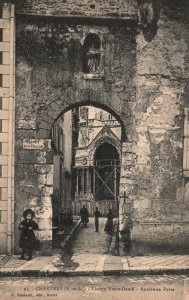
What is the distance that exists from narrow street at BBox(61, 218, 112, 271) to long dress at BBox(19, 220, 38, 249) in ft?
2.67

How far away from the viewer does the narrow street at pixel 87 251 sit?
33.3 feet

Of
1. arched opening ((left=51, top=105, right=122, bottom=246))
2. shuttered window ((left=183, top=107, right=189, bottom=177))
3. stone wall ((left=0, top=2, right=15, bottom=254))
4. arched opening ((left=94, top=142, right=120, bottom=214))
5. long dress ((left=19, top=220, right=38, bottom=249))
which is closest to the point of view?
long dress ((left=19, top=220, right=38, bottom=249))

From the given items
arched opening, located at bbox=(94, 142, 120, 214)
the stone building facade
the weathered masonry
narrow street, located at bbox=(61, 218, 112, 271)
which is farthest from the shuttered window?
arched opening, located at bbox=(94, 142, 120, 214)

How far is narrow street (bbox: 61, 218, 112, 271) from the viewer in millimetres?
10165

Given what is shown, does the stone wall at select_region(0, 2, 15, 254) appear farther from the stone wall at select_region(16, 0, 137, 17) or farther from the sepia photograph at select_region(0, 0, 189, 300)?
the stone wall at select_region(16, 0, 137, 17)

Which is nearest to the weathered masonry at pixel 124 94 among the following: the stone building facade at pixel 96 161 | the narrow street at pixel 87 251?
the narrow street at pixel 87 251

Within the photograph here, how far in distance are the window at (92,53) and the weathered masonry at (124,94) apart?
0.11 metres

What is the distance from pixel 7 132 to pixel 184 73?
425 cm

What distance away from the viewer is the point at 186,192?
11.3m

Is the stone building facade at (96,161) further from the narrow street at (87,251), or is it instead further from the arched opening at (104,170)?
the narrow street at (87,251)

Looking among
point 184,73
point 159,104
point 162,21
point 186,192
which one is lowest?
point 186,192

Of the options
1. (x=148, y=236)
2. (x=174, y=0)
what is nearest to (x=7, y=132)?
(x=148, y=236)

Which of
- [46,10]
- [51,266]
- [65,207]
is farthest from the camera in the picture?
[65,207]

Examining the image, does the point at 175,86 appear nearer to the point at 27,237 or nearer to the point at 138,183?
the point at 138,183
